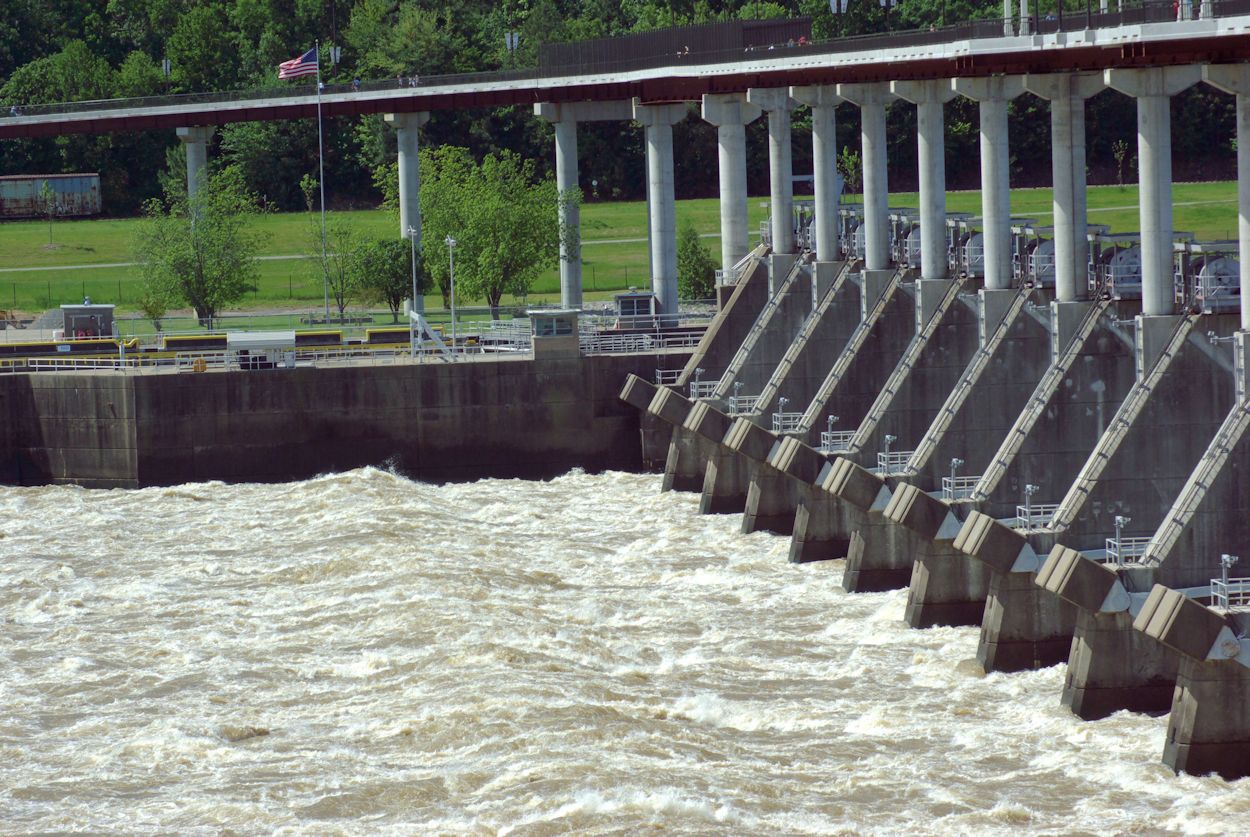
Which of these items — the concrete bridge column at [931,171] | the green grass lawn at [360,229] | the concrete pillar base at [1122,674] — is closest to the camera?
the concrete pillar base at [1122,674]

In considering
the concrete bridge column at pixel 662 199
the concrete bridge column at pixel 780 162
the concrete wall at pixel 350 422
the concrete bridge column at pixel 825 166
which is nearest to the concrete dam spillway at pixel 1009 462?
the concrete bridge column at pixel 780 162

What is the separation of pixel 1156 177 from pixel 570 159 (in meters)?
48.1

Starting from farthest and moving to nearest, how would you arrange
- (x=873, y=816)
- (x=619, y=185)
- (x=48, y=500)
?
(x=619, y=185) < (x=48, y=500) < (x=873, y=816)

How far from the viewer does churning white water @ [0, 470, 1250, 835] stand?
3216cm

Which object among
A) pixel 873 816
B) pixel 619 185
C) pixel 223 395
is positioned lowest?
pixel 873 816

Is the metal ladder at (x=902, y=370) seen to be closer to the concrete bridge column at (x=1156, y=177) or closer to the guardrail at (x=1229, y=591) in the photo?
the concrete bridge column at (x=1156, y=177)

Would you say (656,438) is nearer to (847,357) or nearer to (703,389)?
(703,389)

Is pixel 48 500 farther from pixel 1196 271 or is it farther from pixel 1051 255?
pixel 1196 271

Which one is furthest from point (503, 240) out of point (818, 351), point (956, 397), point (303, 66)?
point (956, 397)

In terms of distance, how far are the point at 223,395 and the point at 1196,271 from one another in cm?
3290

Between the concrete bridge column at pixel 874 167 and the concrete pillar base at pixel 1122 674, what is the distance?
78.7 ft

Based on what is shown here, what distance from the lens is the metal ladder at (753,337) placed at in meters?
60.3

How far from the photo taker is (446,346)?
69.3 m

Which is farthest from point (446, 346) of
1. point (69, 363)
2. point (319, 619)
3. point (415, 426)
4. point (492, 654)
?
point (492, 654)
